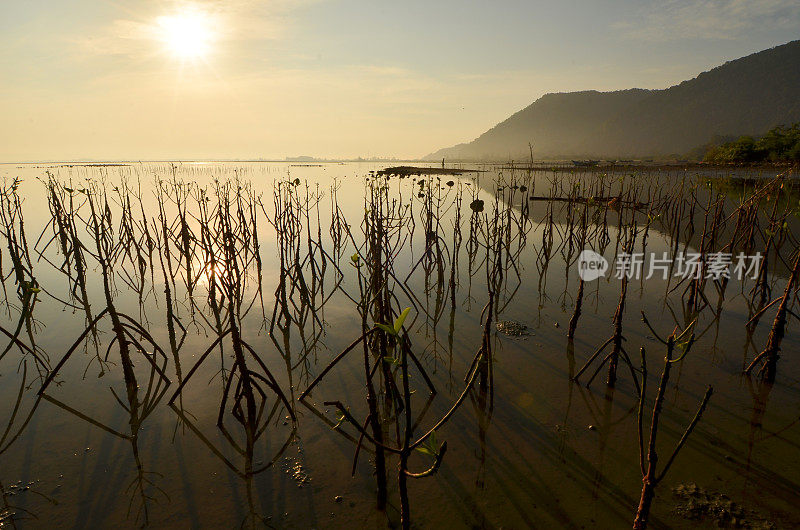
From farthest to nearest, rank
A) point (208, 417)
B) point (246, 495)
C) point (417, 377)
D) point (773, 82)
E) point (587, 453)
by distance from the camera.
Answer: point (773, 82)
point (417, 377)
point (208, 417)
point (587, 453)
point (246, 495)

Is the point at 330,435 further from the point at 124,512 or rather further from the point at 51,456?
the point at 51,456

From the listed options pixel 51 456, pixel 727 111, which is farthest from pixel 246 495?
pixel 727 111

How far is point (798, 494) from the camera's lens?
368cm

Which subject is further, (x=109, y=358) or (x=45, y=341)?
(x=45, y=341)

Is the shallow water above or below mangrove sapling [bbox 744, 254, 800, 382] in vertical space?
below

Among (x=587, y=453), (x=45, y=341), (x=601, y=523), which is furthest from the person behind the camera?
(x=45, y=341)

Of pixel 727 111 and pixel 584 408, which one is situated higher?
pixel 727 111

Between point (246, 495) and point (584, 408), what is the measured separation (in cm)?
414

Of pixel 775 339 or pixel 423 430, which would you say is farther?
pixel 775 339

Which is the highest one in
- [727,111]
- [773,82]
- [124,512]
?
[773,82]

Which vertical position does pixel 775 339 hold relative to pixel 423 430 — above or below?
above

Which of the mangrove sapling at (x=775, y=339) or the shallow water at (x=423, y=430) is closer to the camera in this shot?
the shallow water at (x=423, y=430)

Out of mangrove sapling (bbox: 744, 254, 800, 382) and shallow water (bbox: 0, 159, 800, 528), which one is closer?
shallow water (bbox: 0, 159, 800, 528)

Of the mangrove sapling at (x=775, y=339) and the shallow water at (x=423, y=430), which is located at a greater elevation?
the mangrove sapling at (x=775, y=339)
